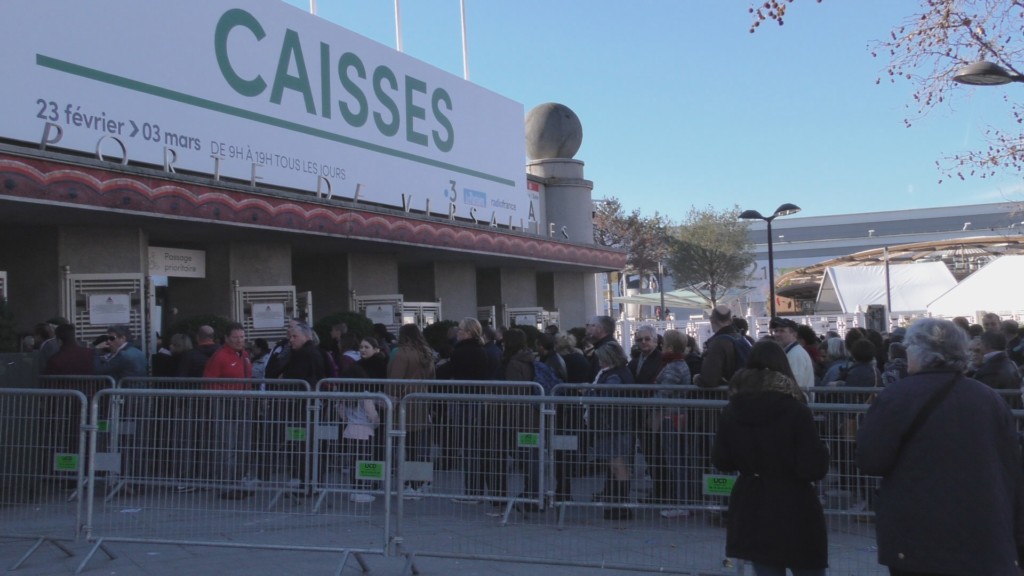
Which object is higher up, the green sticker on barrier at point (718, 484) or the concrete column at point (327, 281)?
the concrete column at point (327, 281)

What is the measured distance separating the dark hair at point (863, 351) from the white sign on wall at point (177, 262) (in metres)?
11.2

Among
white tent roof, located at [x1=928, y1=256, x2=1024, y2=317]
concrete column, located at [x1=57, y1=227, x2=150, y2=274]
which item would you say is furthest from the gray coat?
white tent roof, located at [x1=928, y1=256, x2=1024, y2=317]

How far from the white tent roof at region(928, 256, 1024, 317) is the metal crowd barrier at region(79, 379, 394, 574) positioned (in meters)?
24.5

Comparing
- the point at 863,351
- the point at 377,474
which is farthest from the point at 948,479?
the point at 863,351

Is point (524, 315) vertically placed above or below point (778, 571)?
above

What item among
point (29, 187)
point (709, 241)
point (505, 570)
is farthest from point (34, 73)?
point (709, 241)

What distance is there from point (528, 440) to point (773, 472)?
300 centimetres

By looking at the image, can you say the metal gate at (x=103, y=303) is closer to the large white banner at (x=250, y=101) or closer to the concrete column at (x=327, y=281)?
the large white banner at (x=250, y=101)

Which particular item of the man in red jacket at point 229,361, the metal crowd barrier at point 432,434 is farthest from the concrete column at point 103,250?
the metal crowd barrier at point 432,434

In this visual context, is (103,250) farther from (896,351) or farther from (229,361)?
(896,351)

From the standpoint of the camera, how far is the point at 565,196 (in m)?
29.9

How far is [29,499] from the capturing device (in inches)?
289

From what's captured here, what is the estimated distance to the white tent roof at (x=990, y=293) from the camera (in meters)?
26.7

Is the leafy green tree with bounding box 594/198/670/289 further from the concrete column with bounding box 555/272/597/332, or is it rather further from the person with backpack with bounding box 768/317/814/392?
the person with backpack with bounding box 768/317/814/392
